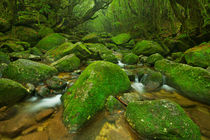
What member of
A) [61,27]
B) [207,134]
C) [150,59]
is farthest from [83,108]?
[61,27]

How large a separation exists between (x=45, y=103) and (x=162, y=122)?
308 centimetres

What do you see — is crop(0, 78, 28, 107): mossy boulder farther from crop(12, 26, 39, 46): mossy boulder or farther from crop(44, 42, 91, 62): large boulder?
crop(12, 26, 39, 46): mossy boulder

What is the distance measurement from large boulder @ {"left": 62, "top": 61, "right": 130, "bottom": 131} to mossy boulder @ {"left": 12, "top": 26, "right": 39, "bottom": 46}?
9809 millimetres

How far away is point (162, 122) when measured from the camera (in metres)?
1.95

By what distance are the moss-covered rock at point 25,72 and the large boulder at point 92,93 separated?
1838 millimetres

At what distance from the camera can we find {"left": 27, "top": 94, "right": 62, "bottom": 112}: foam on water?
295cm

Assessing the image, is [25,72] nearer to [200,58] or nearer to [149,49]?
[200,58]

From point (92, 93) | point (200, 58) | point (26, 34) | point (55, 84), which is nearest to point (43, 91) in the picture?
point (55, 84)

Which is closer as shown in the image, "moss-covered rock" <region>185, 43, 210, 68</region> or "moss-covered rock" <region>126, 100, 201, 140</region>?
"moss-covered rock" <region>126, 100, 201, 140</region>

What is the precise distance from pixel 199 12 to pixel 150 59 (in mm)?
4166

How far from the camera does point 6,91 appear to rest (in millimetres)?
2650

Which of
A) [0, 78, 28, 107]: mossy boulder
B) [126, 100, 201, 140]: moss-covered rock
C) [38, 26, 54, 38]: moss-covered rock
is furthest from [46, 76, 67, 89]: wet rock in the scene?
[38, 26, 54, 38]: moss-covered rock

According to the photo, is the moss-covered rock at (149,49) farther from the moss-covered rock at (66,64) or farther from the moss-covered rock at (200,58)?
the moss-covered rock at (66,64)

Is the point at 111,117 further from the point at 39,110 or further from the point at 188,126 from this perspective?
the point at 39,110
